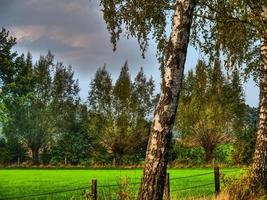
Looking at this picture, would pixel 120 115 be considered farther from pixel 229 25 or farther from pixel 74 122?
pixel 229 25

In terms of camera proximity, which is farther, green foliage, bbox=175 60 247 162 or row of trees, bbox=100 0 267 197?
green foliage, bbox=175 60 247 162

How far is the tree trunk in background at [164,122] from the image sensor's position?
34.7 feet

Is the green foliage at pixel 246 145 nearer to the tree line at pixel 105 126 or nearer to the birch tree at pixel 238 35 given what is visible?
the tree line at pixel 105 126

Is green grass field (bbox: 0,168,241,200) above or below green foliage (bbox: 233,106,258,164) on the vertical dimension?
below

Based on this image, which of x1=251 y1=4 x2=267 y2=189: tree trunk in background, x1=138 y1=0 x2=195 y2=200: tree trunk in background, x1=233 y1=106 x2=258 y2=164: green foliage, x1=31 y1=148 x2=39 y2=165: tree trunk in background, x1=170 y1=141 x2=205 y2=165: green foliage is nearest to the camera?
x1=138 y1=0 x2=195 y2=200: tree trunk in background

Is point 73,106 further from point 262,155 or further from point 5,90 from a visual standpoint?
point 262,155

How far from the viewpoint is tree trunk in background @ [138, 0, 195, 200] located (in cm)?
1056

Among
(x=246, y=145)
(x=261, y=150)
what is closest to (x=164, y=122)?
(x=261, y=150)

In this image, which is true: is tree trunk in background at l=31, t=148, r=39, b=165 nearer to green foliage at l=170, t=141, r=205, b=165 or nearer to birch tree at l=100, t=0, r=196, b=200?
green foliage at l=170, t=141, r=205, b=165

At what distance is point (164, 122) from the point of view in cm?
1068

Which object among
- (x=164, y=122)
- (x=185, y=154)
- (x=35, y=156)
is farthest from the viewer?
(x=35, y=156)

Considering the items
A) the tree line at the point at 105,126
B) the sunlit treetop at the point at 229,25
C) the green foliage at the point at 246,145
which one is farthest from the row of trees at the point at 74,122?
the sunlit treetop at the point at 229,25

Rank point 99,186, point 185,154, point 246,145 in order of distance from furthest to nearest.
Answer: point 185,154
point 246,145
point 99,186

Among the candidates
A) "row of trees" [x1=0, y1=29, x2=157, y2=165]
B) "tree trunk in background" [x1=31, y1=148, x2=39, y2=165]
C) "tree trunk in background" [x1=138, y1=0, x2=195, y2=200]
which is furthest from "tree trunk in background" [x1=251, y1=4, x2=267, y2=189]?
"tree trunk in background" [x1=31, y1=148, x2=39, y2=165]
